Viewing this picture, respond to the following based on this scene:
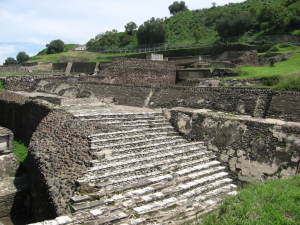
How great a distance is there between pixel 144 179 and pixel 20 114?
332 inches

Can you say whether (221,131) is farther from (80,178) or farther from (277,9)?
(277,9)

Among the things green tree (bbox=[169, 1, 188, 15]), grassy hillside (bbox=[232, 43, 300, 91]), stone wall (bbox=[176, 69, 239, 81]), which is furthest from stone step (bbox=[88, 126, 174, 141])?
green tree (bbox=[169, 1, 188, 15])

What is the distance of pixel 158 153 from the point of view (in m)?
7.06

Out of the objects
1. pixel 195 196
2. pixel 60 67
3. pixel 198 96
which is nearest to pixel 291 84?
pixel 198 96

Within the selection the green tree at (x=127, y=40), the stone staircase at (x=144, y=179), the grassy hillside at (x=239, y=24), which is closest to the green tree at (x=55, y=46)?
the grassy hillside at (x=239, y=24)

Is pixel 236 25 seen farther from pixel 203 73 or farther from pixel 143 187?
pixel 143 187

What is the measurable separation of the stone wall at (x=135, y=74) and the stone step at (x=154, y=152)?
28.8ft

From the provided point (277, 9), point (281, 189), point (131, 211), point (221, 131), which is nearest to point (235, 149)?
point (221, 131)

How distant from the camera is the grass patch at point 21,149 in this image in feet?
30.2

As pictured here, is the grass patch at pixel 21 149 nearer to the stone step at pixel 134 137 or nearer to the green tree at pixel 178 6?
the stone step at pixel 134 137

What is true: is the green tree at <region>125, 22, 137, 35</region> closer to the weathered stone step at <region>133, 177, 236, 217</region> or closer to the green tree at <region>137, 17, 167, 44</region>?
the green tree at <region>137, 17, 167, 44</region>

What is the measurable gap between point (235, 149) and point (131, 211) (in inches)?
153

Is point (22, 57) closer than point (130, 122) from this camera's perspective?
No

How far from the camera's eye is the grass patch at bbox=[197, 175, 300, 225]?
154 inches
